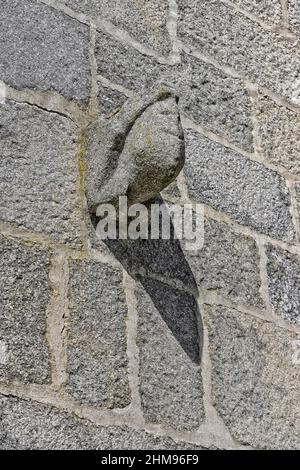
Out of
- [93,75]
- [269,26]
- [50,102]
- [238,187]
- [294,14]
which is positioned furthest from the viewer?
[294,14]

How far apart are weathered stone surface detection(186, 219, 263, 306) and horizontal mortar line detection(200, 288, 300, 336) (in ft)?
0.05

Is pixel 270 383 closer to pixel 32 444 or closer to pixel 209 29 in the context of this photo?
pixel 32 444

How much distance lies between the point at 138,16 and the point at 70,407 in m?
1.24

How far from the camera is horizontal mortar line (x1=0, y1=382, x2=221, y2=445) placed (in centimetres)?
209

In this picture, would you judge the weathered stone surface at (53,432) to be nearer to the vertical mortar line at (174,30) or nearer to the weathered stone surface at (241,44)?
the vertical mortar line at (174,30)

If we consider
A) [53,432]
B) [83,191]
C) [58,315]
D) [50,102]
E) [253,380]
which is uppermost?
[50,102]

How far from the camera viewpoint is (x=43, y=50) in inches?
99.0

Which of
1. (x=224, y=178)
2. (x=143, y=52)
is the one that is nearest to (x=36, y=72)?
(x=143, y=52)

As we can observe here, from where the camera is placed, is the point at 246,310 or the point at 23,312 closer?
the point at 23,312

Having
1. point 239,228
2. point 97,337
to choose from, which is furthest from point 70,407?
point 239,228

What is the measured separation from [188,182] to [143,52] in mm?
409

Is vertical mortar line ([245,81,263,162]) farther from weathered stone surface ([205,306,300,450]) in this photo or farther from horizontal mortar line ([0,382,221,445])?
horizontal mortar line ([0,382,221,445])

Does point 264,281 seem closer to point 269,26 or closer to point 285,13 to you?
point 269,26

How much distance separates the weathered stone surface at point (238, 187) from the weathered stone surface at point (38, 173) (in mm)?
433
